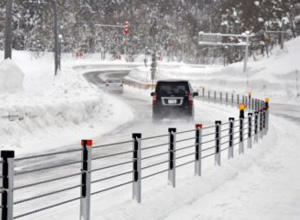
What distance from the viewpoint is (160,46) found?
196250 millimetres

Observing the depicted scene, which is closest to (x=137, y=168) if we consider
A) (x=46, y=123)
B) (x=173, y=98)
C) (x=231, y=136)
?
(x=231, y=136)

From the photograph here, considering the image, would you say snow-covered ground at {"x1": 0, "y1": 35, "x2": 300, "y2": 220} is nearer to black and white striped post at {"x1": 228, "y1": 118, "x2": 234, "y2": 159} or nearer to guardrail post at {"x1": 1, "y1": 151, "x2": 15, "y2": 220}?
black and white striped post at {"x1": 228, "y1": 118, "x2": 234, "y2": 159}

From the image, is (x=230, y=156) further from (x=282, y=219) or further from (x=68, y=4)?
(x=68, y=4)

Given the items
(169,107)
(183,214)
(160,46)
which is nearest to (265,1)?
(169,107)

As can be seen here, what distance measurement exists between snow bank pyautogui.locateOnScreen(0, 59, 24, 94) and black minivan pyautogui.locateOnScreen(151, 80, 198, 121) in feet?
A: 27.6

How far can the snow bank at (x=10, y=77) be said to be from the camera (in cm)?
2803

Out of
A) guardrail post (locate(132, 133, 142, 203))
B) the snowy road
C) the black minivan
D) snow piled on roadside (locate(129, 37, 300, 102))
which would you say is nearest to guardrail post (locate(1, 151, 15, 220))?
the snowy road

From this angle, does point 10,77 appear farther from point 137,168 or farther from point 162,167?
point 137,168

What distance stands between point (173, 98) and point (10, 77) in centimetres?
949

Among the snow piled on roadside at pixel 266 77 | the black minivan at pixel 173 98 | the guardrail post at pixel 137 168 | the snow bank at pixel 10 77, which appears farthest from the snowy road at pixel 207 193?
the snow piled on roadside at pixel 266 77

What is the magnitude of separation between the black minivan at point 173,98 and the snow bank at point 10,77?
840 cm

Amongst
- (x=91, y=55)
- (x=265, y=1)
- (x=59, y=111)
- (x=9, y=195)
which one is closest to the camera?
(x=9, y=195)

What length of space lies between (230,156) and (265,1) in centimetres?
8166

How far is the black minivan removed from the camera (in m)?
24.2
